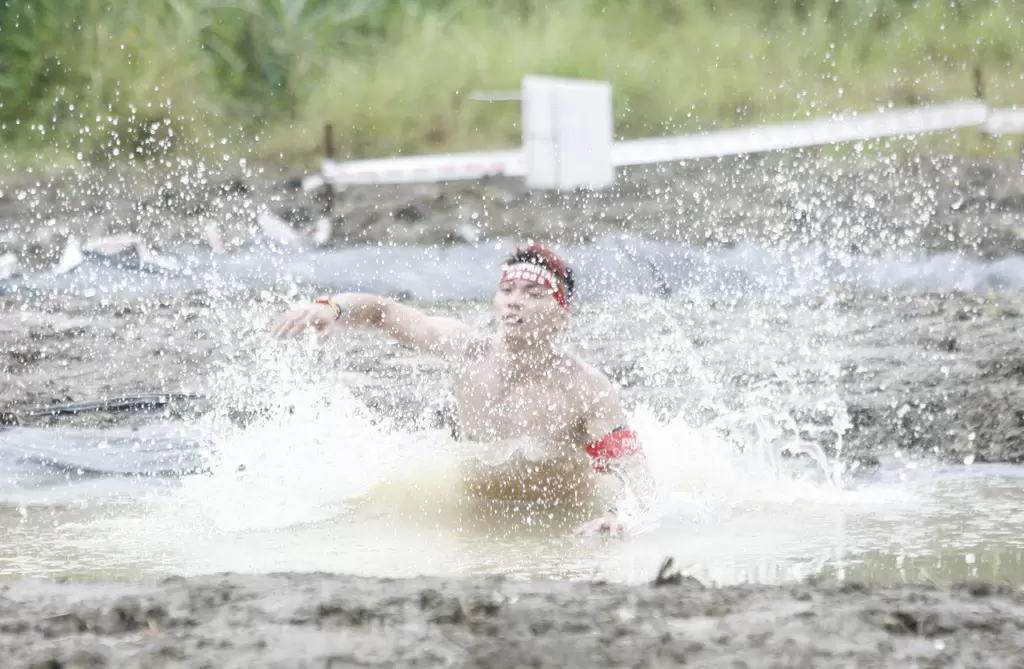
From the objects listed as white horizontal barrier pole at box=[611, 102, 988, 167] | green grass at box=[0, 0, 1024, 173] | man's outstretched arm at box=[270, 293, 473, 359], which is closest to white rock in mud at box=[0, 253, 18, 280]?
green grass at box=[0, 0, 1024, 173]

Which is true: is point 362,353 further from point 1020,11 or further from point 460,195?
point 1020,11

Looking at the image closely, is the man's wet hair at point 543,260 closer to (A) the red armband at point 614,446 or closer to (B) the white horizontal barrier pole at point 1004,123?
(A) the red armband at point 614,446

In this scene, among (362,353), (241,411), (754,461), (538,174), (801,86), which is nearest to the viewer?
(754,461)

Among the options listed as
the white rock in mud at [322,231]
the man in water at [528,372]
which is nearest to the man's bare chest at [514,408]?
the man in water at [528,372]

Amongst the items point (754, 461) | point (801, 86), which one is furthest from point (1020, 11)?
point (754, 461)

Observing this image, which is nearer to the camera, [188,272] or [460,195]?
[188,272]

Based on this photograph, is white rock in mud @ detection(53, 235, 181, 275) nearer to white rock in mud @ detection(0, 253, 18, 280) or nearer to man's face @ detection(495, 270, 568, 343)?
white rock in mud @ detection(0, 253, 18, 280)

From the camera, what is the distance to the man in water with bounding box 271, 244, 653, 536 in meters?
5.61

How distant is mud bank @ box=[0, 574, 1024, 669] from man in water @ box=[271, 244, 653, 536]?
6.01 feet

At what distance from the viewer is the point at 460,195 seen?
41.8 ft

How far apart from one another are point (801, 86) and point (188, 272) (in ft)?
25.3

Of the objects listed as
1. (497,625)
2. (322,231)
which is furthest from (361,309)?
(322,231)

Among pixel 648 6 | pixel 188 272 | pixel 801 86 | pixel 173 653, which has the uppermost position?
pixel 648 6

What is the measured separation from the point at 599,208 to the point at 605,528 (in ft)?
24.8
